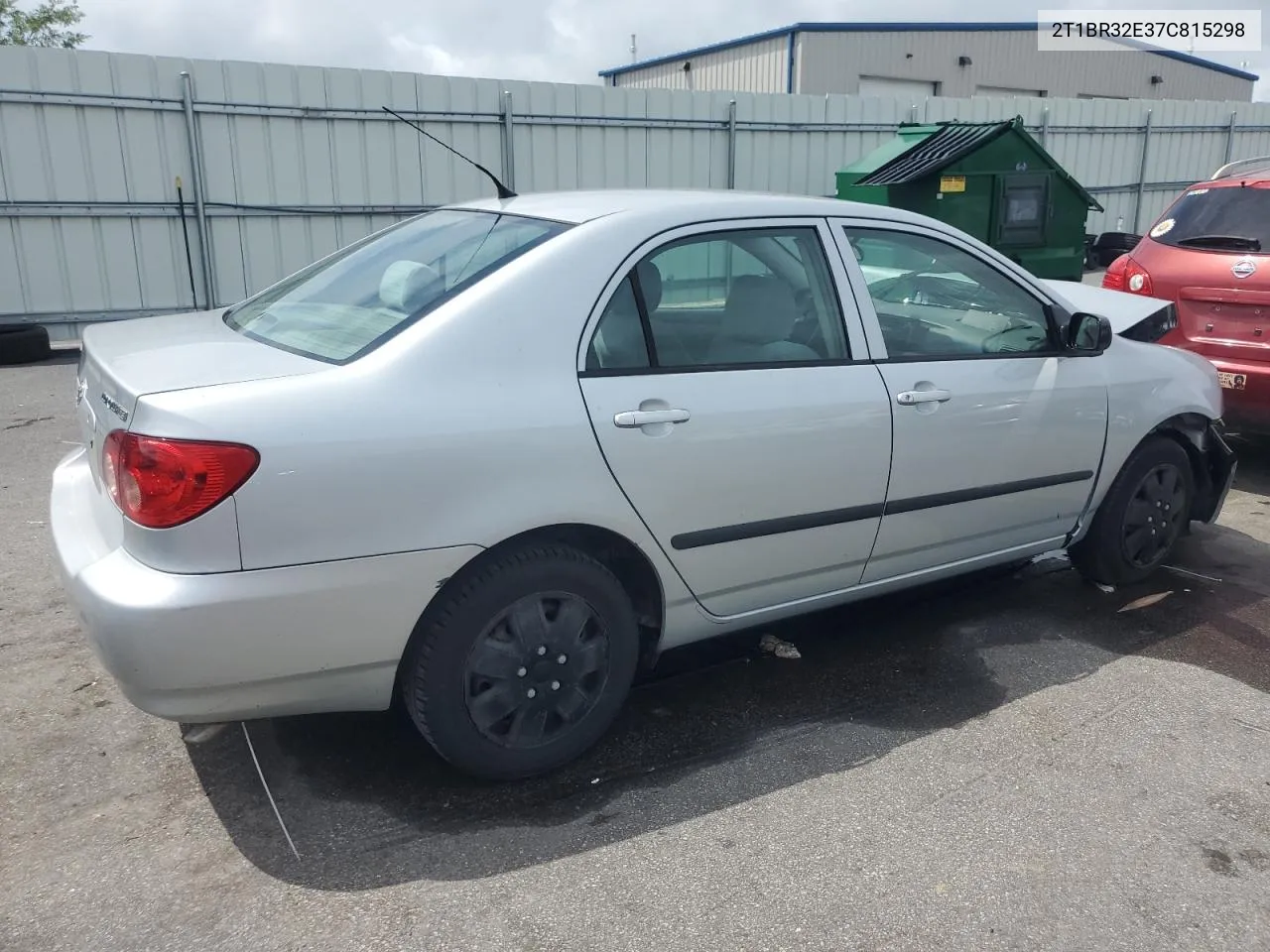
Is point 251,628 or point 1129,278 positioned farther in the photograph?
point 1129,278

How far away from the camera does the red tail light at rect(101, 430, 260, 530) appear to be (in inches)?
94.3

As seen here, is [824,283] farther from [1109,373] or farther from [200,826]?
[200,826]

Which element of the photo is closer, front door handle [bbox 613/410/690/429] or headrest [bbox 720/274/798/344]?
front door handle [bbox 613/410/690/429]

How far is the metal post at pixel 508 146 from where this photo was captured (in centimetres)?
1145

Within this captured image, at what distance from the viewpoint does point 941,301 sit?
12.7 feet

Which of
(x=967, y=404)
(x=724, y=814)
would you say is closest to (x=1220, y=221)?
(x=967, y=404)

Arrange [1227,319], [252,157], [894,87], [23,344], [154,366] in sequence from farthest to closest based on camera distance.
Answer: [894,87] → [252,157] → [23,344] → [1227,319] → [154,366]

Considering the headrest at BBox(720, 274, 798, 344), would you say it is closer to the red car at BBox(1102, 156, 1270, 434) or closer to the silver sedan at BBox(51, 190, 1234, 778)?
the silver sedan at BBox(51, 190, 1234, 778)

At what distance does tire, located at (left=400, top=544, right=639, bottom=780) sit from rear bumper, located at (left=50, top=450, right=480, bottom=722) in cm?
10

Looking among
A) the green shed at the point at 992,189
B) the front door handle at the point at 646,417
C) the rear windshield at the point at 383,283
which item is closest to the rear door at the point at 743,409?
the front door handle at the point at 646,417

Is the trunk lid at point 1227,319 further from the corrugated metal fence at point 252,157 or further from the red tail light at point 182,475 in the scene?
the corrugated metal fence at point 252,157

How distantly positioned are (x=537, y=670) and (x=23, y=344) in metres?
8.10

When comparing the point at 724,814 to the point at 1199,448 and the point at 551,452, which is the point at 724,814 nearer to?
the point at 551,452

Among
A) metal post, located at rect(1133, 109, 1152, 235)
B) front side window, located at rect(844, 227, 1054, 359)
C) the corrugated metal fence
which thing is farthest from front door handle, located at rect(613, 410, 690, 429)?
metal post, located at rect(1133, 109, 1152, 235)
